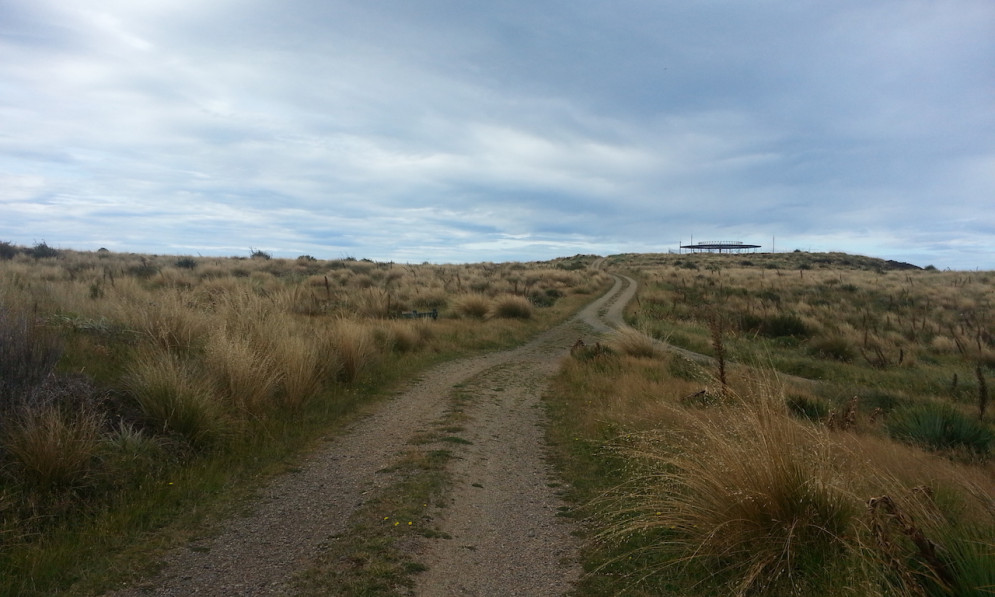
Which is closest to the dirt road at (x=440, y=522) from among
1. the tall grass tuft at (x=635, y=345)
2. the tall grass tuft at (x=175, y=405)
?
the tall grass tuft at (x=175, y=405)

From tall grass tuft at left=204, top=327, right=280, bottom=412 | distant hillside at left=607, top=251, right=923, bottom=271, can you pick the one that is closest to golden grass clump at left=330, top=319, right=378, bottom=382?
tall grass tuft at left=204, top=327, right=280, bottom=412

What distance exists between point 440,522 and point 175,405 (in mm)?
3405

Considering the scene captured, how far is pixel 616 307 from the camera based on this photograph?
29.0 m

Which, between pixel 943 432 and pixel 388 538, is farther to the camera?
pixel 943 432

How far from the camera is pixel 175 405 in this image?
19.1 ft

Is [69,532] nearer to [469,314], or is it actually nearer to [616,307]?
[469,314]

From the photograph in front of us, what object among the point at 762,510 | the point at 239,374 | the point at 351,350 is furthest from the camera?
the point at 351,350

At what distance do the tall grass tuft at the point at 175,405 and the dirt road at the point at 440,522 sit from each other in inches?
48.2

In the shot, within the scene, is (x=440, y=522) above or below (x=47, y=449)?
below

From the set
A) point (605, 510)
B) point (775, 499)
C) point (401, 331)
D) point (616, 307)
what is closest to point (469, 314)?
point (401, 331)

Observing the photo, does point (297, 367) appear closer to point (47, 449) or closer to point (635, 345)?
point (47, 449)

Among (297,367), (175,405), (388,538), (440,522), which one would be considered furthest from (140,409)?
(440,522)

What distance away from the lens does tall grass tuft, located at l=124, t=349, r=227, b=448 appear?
5785mm

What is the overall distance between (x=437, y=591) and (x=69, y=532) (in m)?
2.86
